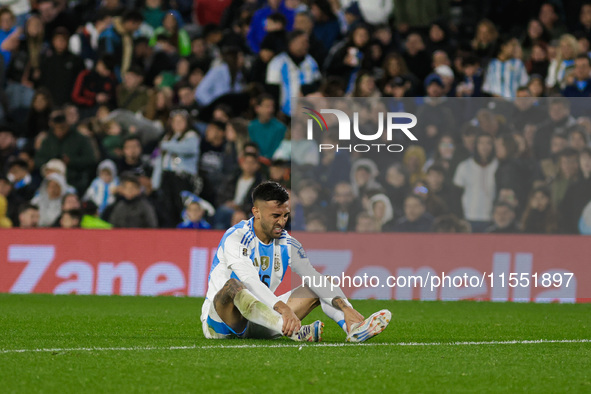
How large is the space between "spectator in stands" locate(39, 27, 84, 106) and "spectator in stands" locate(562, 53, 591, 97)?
8794mm

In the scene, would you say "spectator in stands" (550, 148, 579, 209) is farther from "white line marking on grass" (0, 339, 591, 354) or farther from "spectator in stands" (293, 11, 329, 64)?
"white line marking on grass" (0, 339, 591, 354)

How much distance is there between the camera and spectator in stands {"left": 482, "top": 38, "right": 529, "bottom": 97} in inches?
693

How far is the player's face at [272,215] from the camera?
27.6 ft

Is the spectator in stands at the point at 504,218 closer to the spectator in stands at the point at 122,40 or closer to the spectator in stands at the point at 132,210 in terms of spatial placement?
the spectator in stands at the point at 132,210

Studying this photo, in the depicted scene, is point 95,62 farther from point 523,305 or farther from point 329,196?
point 523,305

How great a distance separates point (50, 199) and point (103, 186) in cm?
90

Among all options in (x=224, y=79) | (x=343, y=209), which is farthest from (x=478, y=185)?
(x=224, y=79)

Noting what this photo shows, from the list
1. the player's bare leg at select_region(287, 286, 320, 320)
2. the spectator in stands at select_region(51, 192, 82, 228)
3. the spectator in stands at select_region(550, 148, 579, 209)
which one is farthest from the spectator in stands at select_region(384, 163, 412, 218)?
the player's bare leg at select_region(287, 286, 320, 320)

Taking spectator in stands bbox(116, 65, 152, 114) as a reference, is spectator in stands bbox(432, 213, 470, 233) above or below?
below

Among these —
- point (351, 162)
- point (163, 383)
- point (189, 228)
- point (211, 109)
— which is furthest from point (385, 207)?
point (163, 383)

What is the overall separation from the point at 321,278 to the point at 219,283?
83 cm

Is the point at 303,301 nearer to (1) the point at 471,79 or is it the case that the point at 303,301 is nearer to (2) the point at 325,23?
(1) the point at 471,79

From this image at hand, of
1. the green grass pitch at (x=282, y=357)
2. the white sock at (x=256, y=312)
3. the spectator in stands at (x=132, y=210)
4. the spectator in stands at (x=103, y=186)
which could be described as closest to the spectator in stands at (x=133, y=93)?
the spectator in stands at (x=103, y=186)

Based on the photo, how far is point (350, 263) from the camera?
15.4 m
